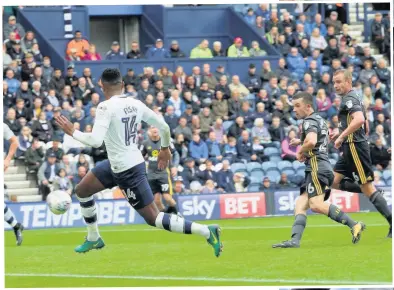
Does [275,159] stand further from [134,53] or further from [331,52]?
[331,52]

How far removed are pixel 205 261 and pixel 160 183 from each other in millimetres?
7520

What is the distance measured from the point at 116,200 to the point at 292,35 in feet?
28.8

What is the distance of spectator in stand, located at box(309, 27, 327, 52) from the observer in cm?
2919

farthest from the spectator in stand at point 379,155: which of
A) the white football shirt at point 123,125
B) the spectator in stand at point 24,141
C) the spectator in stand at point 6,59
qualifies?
the white football shirt at point 123,125

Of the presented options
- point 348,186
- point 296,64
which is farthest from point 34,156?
point 348,186

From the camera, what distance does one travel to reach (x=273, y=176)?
24.8 meters

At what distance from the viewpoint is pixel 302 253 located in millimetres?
13156

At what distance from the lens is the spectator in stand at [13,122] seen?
2331 centimetres

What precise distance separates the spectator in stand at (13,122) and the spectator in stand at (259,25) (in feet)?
26.9

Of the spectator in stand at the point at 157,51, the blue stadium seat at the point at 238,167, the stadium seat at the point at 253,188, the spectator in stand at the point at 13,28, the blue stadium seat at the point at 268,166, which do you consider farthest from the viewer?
the spectator in stand at the point at 157,51

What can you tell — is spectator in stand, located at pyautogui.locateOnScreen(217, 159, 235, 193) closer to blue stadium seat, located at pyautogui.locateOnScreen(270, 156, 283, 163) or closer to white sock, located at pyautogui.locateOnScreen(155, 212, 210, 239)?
blue stadium seat, located at pyautogui.locateOnScreen(270, 156, 283, 163)

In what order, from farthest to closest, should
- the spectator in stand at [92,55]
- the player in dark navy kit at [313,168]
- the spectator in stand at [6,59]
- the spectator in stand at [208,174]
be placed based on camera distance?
the spectator in stand at [92,55], the spectator in stand at [6,59], the spectator in stand at [208,174], the player in dark navy kit at [313,168]

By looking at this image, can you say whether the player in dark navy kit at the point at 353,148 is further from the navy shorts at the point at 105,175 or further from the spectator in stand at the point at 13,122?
the spectator in stand at the point at 13,122

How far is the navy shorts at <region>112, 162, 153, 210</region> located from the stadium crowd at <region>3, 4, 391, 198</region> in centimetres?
1065
